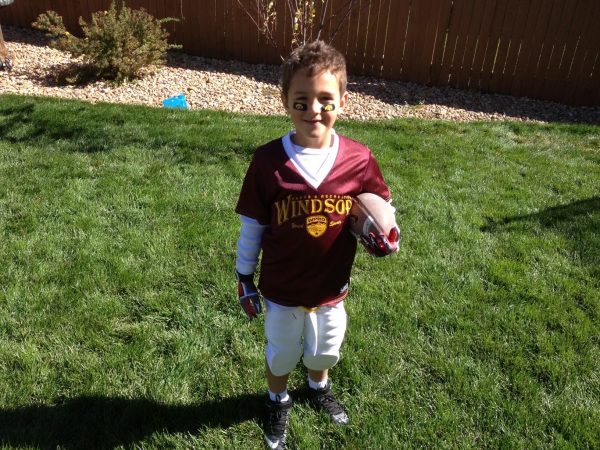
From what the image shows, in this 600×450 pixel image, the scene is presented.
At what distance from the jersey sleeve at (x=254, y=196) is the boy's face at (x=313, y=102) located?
23cm

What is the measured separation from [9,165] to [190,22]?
212 inches

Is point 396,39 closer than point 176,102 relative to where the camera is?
No

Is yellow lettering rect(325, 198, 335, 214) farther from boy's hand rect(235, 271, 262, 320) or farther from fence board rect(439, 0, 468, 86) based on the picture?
fence board rect(439, 0, 468, 86)

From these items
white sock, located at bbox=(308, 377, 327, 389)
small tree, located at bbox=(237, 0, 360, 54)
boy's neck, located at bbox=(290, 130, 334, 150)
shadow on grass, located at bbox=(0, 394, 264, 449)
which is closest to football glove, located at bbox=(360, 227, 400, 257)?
boy's neck, located at bbox=(290, 130, 334, 150)

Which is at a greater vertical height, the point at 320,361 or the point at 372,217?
the point at 372,217

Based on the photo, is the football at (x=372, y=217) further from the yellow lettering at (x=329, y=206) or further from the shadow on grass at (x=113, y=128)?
the shadow on grass at (x=113, y=128)

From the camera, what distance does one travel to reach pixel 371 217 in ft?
6.51

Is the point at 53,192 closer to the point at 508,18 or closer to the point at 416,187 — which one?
the point at 416,187

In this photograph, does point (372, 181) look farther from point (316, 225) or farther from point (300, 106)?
point (300, 106)

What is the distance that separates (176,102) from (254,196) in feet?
17.9

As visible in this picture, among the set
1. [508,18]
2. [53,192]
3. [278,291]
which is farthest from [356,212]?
[508,18]

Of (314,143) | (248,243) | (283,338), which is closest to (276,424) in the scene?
(283,338)

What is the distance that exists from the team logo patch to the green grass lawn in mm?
1104

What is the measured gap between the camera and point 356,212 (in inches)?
81.0
